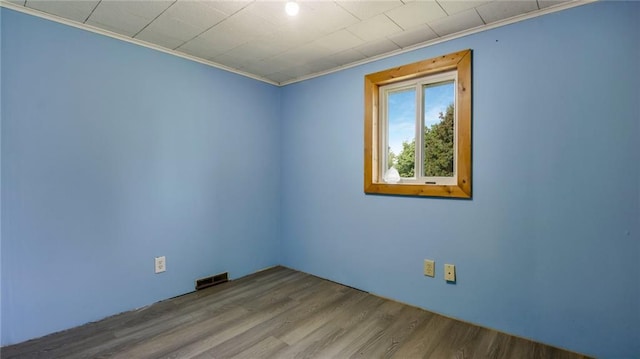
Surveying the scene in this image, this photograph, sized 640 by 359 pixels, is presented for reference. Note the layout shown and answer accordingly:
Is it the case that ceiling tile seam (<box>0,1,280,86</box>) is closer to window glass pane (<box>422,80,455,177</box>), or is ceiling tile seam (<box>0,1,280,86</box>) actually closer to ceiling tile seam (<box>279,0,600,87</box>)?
ceiling tile seam (<box>279,0,600,87</box>)

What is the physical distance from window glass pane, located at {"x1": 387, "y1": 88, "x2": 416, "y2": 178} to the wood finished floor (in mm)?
1200

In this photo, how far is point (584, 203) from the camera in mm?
1688

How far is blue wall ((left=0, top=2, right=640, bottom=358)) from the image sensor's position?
164 centimetres

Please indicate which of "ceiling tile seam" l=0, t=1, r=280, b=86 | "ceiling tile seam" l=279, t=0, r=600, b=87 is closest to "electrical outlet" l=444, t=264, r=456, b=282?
"ceiling tile seam" l=279, t=0, r=600, b=87

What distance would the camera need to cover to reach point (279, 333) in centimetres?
194

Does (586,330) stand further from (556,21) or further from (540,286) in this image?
(556,21)

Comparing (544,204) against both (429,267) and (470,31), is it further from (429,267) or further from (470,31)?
(470,31)

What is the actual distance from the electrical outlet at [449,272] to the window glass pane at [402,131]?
78 centimetres

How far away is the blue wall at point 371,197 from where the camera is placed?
1641 mm

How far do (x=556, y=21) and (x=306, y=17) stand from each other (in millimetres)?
1564

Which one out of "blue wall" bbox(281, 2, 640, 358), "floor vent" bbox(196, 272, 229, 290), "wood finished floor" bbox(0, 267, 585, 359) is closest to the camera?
"blue wall" bbox(281, 2, 640, 358)

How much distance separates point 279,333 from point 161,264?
1183 mm

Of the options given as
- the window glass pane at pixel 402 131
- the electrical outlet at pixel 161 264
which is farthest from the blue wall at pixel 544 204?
the electrical outlet at pixel 161 264

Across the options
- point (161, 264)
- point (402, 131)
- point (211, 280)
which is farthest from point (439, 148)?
point (161, 264)
